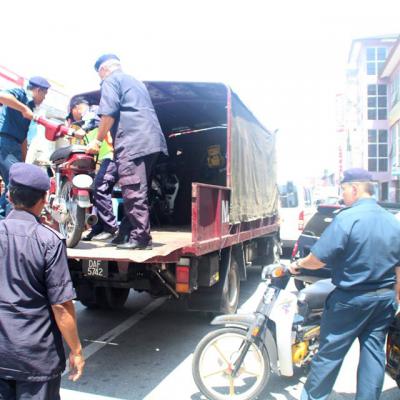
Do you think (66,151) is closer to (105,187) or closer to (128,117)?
(105,187)

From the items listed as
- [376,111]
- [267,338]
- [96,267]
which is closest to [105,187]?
[96,267]

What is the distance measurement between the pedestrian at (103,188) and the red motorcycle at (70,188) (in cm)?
11

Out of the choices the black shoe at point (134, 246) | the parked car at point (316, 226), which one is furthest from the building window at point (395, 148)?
the black shoe at point (134, 246)

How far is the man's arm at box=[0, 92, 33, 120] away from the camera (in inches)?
183

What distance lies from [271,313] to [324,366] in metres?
0.67

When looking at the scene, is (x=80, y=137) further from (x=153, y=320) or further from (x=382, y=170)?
(x=382, y=170)

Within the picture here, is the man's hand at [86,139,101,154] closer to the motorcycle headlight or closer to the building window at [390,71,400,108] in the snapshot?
the motorcycle headlight

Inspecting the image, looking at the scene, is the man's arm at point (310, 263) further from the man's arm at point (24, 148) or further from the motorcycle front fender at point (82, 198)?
the man's arm at point (24, 148)

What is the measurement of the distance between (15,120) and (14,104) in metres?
0.42

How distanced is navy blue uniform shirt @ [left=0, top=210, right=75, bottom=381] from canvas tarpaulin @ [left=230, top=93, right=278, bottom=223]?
3524 millimetres

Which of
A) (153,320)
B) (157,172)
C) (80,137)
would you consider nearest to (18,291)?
(80,137)

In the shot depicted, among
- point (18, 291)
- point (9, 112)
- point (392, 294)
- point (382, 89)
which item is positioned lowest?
point (392, 294)

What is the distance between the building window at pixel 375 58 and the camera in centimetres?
4284

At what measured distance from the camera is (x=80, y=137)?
17.3 feet
